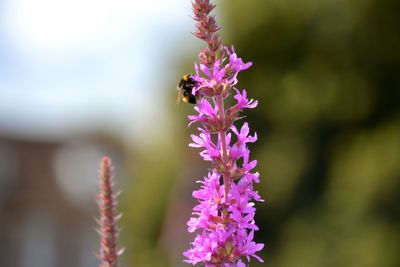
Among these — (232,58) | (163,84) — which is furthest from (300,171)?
(232,58)

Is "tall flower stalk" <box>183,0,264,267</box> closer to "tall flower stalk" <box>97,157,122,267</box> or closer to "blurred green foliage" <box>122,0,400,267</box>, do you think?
"tall flower stalk" <box>97,157,122,267</box>

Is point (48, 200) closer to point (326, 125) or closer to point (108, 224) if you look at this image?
point (326, 125)

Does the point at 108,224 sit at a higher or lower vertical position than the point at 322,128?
lower

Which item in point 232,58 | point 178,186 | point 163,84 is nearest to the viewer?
point 232,58

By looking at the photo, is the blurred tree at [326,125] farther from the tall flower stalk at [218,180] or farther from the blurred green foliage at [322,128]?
the tall flower stalk at [218,180]

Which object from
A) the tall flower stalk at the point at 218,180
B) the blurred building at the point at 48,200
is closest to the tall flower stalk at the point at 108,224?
the tall flower stalk at the point at 218,180

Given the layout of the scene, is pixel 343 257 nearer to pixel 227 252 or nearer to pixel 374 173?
pixel 374 173

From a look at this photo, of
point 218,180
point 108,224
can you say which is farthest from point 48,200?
point 218,180
